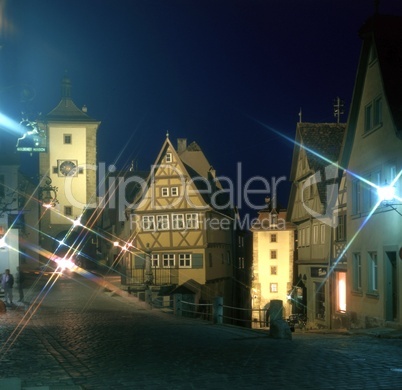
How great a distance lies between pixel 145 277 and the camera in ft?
167

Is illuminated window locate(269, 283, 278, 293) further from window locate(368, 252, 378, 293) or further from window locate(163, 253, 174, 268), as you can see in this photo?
window locate(368, 252, 378, 293)

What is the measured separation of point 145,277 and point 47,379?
40.0m

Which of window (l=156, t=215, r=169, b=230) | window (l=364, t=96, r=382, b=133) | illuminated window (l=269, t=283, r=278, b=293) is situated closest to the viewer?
window (l=364, t=96, r=382, b=133)

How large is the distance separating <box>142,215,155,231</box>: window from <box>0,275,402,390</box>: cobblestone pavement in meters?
30.1

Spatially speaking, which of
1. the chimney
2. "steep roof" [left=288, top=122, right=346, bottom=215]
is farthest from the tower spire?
"steep roof" [left=288, top=122, right=346, bottom=215]

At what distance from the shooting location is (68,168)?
85.9 metres

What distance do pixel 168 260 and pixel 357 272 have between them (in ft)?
80.1

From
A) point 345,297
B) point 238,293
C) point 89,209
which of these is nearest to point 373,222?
point 345,297

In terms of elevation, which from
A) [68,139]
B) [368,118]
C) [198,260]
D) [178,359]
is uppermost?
[68,139]

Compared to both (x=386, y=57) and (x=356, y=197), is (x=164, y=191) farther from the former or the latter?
(x=386, y=57)

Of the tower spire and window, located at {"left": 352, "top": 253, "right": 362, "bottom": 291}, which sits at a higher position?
the tower spire

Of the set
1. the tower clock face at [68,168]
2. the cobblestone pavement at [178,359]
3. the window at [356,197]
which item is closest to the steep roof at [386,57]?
the window at [356,197]

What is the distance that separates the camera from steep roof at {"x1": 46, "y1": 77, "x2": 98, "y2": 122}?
86.5 meters

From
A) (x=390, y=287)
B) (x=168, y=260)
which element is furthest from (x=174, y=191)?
(x=390, y=287)
